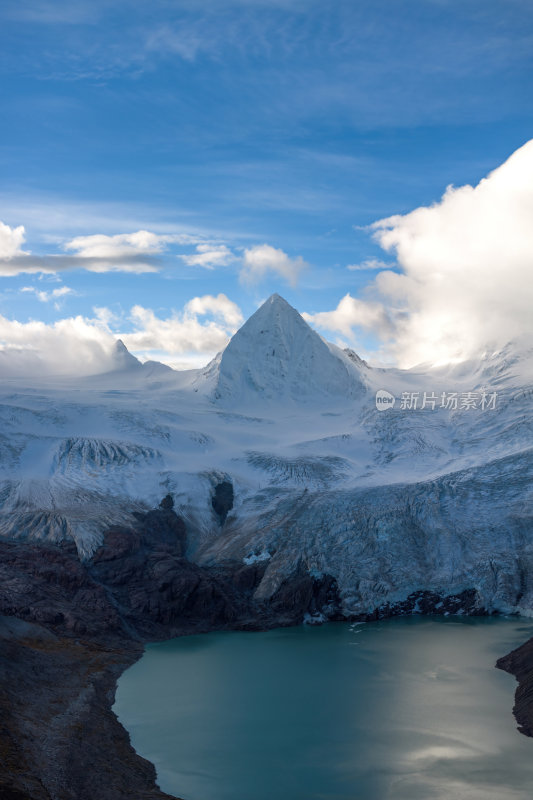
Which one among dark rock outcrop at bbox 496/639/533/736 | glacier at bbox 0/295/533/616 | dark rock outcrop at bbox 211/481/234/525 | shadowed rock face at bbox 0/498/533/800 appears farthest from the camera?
dark rock outcrop at bbox 211/481/234/525

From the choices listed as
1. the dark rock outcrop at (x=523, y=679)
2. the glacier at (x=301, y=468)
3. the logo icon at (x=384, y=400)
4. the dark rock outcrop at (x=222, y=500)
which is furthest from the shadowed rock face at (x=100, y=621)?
the logo icon at (x=384, y=400)

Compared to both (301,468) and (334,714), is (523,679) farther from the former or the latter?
(301,468)

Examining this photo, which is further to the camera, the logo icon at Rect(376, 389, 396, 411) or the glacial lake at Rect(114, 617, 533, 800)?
the logo icon at Rect(376, 389, 396, 411)

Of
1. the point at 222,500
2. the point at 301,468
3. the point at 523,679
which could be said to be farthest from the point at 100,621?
the point at 301,468

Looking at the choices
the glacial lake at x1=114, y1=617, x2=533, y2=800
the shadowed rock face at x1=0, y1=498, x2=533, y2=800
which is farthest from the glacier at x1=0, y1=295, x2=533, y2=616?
the glacial lake at x1=114, y1=617, x2=533, y2=800

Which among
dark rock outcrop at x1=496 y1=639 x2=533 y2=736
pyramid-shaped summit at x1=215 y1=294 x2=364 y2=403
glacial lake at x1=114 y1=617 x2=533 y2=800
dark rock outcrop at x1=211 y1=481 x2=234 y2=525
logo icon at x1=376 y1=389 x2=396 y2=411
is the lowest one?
glacial lake at x1=114 y1=617 x2=533 y2=800

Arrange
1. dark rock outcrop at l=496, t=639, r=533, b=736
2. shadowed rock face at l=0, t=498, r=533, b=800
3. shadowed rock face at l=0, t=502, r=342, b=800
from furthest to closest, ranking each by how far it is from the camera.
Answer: dark rock outcrop at l=496, t=639, r=533, b=736 → shadowed rock face at l=0, t=498, r=533, b=800 → shadowed rock face at l=0, t=502, r=342, b=800

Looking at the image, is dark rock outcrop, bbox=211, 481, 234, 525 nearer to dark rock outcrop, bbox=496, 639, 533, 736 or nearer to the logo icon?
dark rock outcrop, bbox=496, 639, 533, 736
